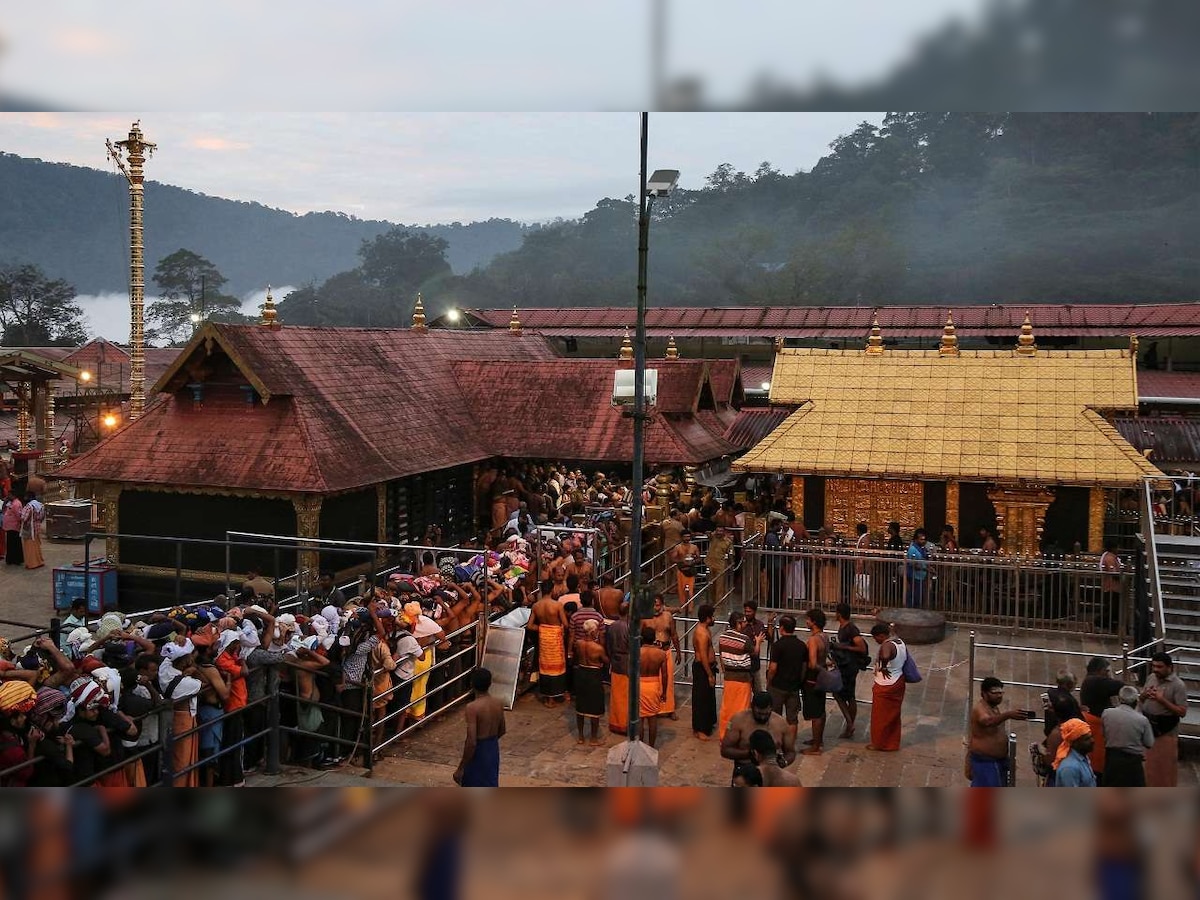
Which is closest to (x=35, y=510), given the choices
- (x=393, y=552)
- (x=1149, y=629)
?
(x=393, y=552)

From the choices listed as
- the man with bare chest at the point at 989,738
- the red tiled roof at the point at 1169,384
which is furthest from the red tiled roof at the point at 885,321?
the man with bare chest at the point at 989,738

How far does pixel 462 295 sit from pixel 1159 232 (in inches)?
1771

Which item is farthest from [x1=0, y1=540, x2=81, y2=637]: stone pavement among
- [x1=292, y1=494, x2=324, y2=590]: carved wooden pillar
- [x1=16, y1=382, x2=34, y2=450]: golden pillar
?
[x1=16, y1=382, x2=34, y2=450]: golden pillar

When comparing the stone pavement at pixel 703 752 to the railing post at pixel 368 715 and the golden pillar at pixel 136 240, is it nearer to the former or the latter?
the railing post at pixel 368 715

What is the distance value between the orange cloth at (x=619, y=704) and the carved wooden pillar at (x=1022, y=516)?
29.0 ft

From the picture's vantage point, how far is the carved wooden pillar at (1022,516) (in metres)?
17.6

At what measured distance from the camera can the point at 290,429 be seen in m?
17.5

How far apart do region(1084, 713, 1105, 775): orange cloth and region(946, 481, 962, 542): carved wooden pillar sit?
8.81 meters

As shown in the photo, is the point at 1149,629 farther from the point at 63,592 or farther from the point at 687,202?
the point at 687,202

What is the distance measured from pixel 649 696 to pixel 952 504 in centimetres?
911

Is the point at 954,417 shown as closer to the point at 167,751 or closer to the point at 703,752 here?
the point at 703,752

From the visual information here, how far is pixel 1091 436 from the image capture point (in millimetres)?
17859

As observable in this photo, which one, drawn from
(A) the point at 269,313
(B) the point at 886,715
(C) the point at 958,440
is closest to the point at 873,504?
(C) the point at 958,440

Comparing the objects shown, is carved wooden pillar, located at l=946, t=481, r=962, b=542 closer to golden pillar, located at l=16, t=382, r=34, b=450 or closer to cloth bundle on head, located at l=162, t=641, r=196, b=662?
cloth bundle on head, located at l=162, t=641, r=196, b=662
